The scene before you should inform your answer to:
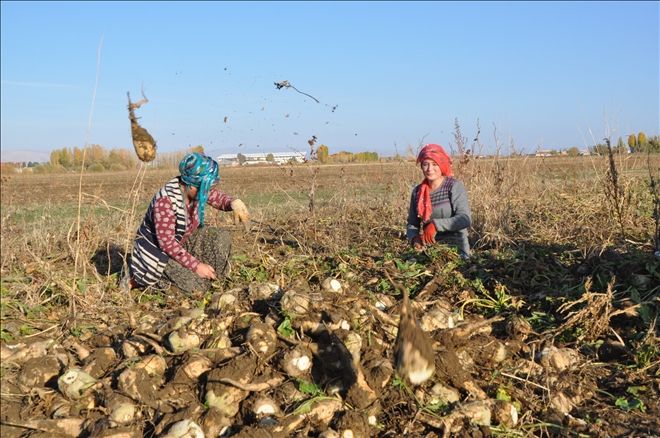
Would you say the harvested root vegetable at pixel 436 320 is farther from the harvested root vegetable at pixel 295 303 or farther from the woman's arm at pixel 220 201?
the woman's arm at pixel 220 201

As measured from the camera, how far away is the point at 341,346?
9.48 ft

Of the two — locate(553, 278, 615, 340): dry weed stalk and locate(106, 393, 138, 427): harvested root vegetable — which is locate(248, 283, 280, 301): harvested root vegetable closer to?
locate(106, 393, 138, 427): harvested root vegetable

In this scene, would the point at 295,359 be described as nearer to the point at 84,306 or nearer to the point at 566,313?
the point at 84,306

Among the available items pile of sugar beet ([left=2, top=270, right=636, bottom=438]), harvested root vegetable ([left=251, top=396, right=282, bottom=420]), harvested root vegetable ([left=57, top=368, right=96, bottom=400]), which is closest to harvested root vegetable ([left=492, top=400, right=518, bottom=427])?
pile of sugar beet ([left=2, top=270, right=636, bottom=438])

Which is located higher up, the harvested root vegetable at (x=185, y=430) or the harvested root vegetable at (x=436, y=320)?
the harvested root vegetable at (x=436, y=320)

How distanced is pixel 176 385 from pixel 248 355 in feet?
1.17

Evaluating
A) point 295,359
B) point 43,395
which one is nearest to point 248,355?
point 295,359

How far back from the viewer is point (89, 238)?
13.9ft

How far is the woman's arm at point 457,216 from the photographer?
4.80 m

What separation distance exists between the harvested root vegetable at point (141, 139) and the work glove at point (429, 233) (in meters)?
2.20

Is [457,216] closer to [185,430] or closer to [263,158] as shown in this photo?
[263,158]

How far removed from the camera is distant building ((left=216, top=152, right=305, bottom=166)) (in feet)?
16.9

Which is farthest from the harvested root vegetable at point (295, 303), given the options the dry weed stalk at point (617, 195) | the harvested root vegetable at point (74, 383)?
the dry weed stalk at point (617, 195)

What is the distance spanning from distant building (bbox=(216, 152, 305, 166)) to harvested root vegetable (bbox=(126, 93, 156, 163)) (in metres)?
0.57
